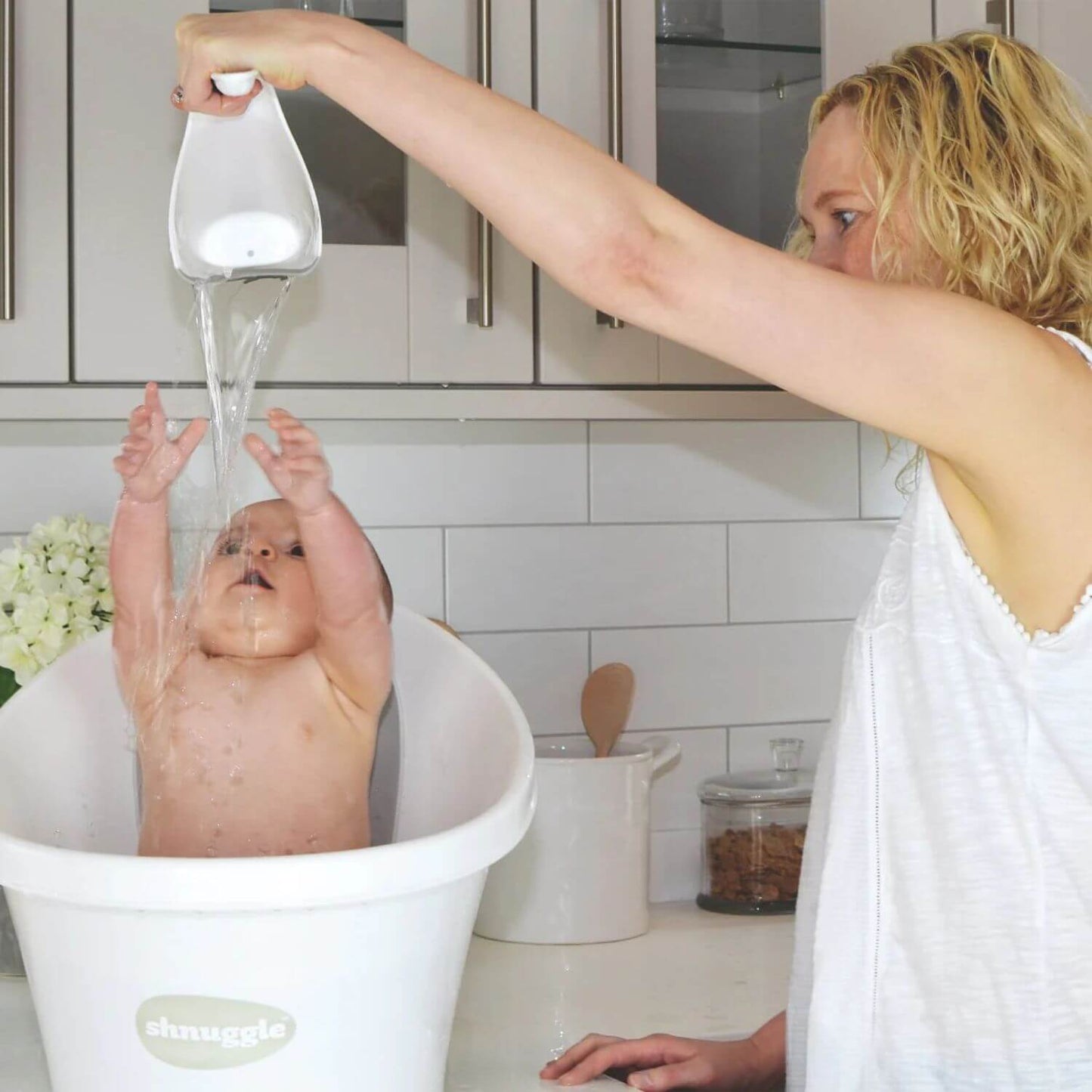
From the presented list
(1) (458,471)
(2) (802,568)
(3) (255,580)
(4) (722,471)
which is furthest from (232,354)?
(2) (802,568)

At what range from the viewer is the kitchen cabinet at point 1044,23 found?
1.51 meters

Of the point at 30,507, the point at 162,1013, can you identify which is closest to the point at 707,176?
the point at 30,507

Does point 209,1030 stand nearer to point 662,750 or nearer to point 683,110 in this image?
point 662,750

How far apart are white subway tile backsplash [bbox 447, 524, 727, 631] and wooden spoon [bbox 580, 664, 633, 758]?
9 cm

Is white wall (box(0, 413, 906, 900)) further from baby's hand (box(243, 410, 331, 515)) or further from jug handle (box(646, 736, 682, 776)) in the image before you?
baby's hand (box(243, 410, 331, 515))

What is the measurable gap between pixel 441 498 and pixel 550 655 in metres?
0.22

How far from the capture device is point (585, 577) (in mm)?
1732

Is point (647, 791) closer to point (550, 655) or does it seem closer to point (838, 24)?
point (550, 655)

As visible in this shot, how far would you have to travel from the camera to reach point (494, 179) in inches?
28.0

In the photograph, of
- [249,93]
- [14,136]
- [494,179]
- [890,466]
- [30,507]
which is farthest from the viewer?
[890,466]

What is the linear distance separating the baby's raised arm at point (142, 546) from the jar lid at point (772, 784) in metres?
0.68

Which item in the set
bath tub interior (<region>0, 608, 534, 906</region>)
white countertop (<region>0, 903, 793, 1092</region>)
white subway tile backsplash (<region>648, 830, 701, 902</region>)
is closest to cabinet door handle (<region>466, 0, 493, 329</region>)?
bath tub interior (<region>0, 608, 534, 906</region>)

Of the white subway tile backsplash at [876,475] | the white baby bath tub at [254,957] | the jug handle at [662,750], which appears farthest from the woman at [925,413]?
the white subway tile backsplash at [876,475]

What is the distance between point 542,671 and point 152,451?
65cm
